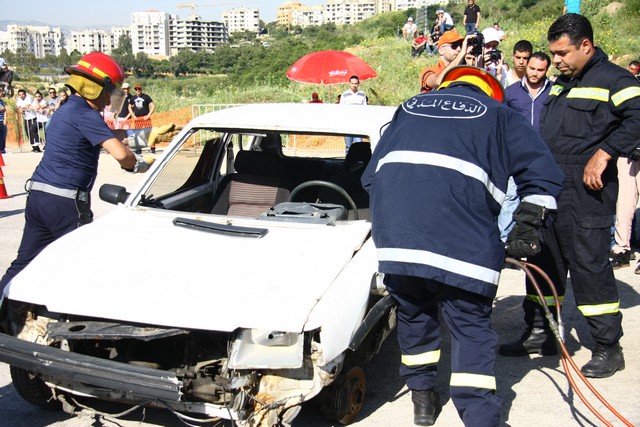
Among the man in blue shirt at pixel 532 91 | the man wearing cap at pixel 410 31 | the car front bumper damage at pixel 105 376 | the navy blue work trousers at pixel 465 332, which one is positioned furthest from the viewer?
the man wearing cap at pixel 410 31

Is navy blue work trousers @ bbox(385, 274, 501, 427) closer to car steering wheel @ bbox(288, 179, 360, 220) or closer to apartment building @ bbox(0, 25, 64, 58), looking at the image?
car steering wheel @ bbox(288, 179, 360, 220)

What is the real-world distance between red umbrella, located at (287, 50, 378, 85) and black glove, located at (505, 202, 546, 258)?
1203 centimetres

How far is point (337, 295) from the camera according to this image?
3.35 meters

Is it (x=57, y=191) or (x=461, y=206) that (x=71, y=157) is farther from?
(x=461, y=206)

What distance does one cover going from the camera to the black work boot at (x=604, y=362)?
14.5ft

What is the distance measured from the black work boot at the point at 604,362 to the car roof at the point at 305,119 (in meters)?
1.99

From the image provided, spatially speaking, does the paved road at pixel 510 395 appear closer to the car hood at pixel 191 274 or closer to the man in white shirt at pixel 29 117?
the car hood at pixel 191 274

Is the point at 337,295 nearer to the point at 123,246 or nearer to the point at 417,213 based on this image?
the point at 417,213

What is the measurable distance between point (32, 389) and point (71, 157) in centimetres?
153

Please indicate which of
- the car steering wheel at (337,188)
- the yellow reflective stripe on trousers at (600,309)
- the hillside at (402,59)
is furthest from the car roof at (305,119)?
the hillside at (402,59)

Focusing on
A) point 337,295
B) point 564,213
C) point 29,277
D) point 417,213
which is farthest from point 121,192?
point 564,213

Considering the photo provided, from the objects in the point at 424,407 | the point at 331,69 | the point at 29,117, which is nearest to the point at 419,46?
the point at 331,69

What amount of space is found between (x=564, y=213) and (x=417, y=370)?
60.2 inches

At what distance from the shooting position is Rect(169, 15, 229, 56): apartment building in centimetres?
14612
